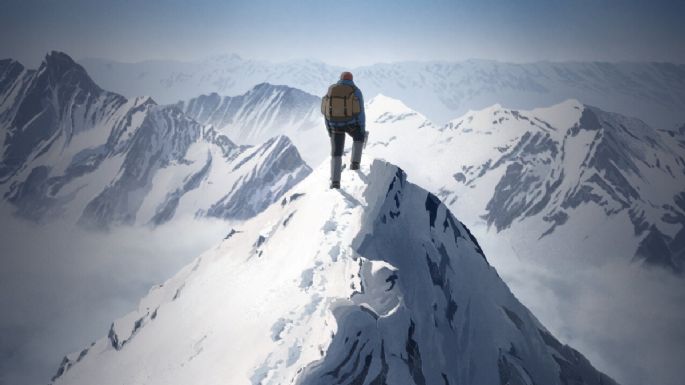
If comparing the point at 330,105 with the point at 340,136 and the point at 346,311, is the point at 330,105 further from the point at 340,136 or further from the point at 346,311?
the point at 346,311

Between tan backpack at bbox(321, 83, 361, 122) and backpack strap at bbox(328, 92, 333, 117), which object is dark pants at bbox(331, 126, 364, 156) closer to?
tan backpack at bbox(321, 83, 361, 122)

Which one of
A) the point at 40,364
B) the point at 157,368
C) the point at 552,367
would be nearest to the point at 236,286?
the point at 157,368

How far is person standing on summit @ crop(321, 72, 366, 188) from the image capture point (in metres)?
14.9

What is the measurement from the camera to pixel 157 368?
15.4 meters

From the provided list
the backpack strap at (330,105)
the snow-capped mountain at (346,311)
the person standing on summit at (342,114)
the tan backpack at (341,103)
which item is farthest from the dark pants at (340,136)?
the snow-capped mountain at (346,311)

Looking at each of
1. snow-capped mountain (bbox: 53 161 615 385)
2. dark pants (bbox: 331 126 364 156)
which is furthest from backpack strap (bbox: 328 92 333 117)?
snow-capped mountain (bbox: 53 161 615 385)

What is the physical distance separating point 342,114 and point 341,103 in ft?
1.38

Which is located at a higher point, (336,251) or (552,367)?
(336,251)

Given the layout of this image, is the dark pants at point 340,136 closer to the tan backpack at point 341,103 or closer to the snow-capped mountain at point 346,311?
the tan backpack at point 341,103

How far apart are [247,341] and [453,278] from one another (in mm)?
9320

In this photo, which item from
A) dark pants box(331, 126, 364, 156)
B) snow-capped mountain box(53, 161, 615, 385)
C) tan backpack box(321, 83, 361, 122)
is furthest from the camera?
dark pants box(331, 126, 364, 156)

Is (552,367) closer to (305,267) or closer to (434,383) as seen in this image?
(434,383)

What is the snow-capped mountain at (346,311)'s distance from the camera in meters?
11.4

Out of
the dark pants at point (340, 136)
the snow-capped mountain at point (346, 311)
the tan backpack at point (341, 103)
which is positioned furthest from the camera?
the dark pants at point (340, 136)
